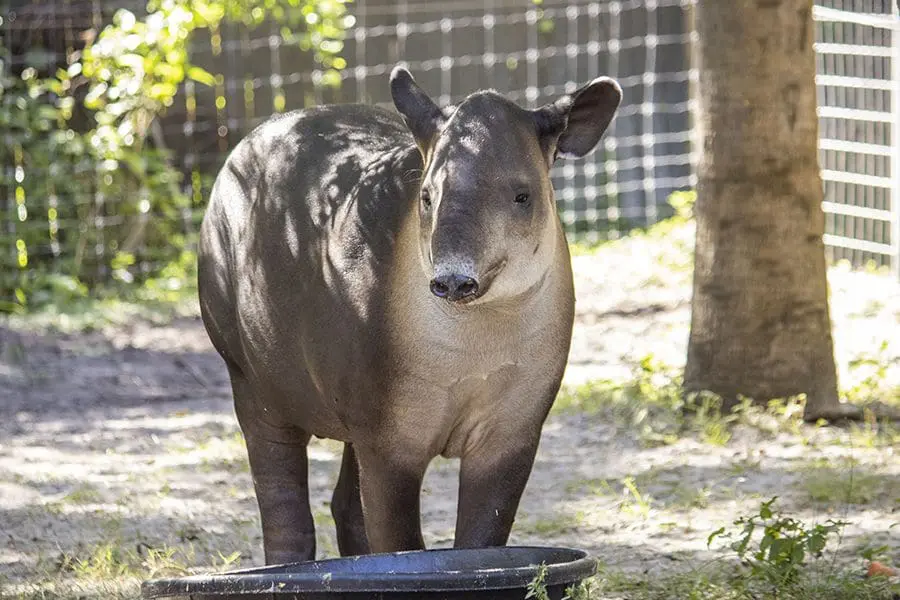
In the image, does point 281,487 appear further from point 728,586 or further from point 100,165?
point 100,165

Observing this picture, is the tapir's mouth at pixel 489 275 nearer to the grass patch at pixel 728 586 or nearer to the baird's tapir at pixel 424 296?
the baird's tapir at pixel 424 296

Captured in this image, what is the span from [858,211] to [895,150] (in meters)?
0.75

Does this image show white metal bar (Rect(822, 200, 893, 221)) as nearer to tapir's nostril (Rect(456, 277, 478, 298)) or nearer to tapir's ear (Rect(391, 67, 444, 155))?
tapir's ear (Rect(391, 67, 444, 155))

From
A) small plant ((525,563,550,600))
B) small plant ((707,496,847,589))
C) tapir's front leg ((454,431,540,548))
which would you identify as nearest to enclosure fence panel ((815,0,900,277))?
small plant ((707,496,847,589))

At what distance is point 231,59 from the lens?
1185 centimetres

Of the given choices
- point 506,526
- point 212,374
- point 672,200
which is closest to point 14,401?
point 212,374

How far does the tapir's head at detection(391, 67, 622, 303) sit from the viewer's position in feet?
11.6

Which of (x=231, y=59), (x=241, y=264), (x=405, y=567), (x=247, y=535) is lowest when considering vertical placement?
(x=247, y=535)

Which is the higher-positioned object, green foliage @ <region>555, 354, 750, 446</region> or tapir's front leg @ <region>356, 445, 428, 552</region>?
tapir's front leg @ <region>356, 445, 428, 552</region>

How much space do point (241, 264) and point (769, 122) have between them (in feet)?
9.69

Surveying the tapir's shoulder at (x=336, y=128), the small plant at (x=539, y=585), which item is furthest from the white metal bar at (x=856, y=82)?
the small plant at (x=539, y=585)

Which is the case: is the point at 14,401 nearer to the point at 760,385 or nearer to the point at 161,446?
the point at 161,446

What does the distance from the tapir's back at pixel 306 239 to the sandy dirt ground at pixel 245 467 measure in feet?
3.15

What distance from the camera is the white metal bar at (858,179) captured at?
399 inches
